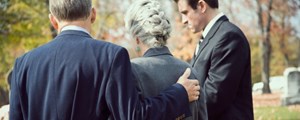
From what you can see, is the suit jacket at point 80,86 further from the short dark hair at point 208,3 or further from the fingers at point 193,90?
the short dark hair at point 208,3

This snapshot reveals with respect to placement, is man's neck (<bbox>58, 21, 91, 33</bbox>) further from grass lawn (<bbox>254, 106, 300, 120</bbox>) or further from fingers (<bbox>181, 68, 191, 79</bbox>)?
grass lawn (<bbox>254, 106, 300, 120</bbox>)

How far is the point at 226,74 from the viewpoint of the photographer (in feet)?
13.0

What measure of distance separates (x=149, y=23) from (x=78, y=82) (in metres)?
0.55

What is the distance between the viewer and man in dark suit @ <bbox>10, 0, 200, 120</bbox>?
2.84 m

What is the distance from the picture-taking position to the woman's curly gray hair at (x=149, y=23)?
3.17m

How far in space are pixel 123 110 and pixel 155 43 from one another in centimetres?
52

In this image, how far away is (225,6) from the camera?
33344 millimetres

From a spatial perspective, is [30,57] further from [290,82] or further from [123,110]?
[290,82]

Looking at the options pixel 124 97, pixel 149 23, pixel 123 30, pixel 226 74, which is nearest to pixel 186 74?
pixel 149 23

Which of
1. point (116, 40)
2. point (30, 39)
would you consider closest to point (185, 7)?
point (30, 39)

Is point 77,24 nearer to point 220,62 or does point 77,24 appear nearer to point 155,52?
point 155,52

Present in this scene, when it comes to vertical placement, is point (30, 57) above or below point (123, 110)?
above

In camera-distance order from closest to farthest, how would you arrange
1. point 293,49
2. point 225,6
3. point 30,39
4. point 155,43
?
point 155,43
point 30,39
point 225,6
point 293,49

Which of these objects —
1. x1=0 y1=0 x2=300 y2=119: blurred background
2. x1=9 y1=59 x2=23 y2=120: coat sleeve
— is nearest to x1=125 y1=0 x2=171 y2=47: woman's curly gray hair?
x1=9 y1=59 x2=23 y2=120: coat sleeve
